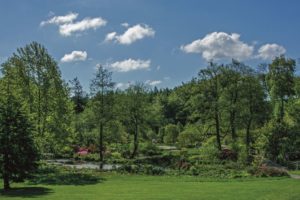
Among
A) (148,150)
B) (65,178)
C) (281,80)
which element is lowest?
(65,178)

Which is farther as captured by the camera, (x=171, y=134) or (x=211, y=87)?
(x=171, y=134)

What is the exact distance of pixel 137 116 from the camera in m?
57.9

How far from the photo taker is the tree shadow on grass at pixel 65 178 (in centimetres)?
3083

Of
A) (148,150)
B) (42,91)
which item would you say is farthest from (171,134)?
(42,91)

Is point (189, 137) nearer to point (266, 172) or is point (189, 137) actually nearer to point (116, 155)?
point (116, 155)

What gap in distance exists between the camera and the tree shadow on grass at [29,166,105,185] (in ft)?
101

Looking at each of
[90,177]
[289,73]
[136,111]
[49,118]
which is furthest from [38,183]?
[289,73]

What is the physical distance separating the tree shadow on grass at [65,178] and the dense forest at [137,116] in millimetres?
1882

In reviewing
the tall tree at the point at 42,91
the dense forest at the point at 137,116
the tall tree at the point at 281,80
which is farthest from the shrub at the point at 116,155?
the tall tree at the point at 281,80

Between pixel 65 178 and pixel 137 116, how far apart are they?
26.2m

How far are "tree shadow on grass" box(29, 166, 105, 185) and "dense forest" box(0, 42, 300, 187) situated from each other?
1882 mm

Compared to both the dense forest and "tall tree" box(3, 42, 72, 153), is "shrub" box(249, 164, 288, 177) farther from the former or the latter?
"tall tree" box(3, 42, 72, 153)

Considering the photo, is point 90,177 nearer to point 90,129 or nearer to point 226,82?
point 226,82

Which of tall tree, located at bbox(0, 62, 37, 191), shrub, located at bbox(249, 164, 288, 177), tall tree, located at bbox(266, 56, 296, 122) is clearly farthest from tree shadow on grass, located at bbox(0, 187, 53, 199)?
tall tree, located at bbox(266, 56, 296, 122)
